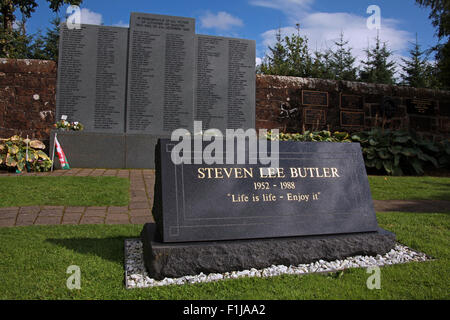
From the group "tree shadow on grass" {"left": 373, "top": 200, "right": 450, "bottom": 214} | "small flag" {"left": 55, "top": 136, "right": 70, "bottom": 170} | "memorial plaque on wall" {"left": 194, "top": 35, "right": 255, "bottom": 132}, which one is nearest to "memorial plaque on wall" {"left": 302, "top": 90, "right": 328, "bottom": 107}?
"memorial plaque on wall" {"left": 194, "top": 35, "right": 255, "bottom": 132}

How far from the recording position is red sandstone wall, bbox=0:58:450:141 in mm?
8070

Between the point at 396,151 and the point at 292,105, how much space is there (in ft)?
9.38

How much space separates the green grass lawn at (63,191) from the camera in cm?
480

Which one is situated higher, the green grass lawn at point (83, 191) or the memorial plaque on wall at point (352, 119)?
the memorial plaque on wall at point (352, 119)

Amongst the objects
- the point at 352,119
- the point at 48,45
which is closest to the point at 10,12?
the point at 48,45

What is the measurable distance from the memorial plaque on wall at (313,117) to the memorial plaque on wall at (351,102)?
28.3 inches

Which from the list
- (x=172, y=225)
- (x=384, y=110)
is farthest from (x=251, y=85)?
(x=172, y=225)

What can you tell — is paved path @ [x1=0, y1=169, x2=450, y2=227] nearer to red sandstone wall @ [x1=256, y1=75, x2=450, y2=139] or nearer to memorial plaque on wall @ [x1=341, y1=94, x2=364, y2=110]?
A: red sandstone wall @ [x1=256, y1=75, x2=450, y2=139]

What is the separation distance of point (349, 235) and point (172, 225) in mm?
1551

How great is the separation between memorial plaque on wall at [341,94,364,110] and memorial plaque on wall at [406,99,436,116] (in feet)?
5.13

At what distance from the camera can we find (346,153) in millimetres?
3422

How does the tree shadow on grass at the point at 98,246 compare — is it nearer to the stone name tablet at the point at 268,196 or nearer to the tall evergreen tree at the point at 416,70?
the stone name tablet at the point at 268,196

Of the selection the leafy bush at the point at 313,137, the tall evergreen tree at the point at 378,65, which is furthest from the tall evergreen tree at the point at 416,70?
the leafy bush at the point at 313,137
